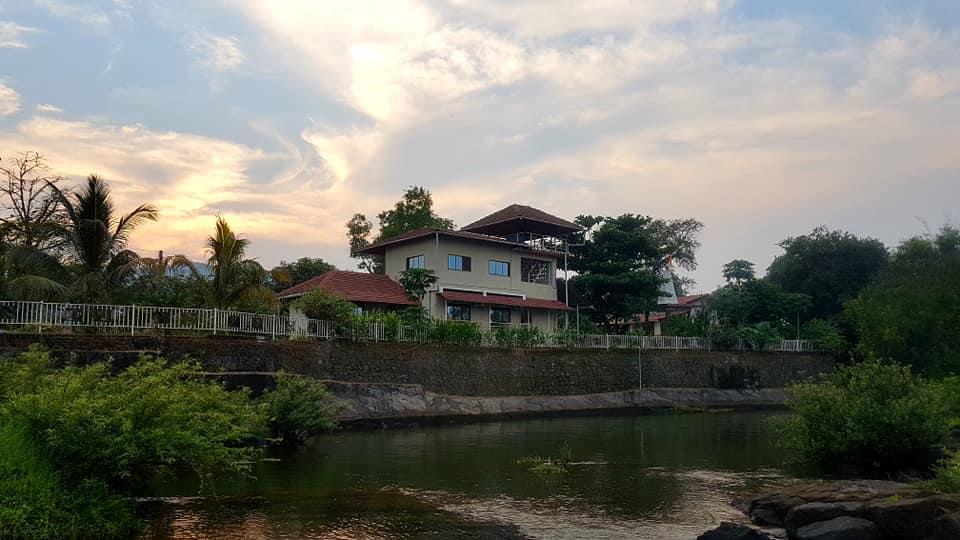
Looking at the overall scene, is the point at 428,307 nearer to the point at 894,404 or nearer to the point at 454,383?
the point at 454,383

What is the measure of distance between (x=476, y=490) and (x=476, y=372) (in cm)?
1960

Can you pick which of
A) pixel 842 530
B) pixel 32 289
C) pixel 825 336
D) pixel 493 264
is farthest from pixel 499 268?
pixel 842 530

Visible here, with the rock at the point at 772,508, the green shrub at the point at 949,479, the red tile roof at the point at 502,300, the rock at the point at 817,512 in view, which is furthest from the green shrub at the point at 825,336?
the rock at the point at 817,512

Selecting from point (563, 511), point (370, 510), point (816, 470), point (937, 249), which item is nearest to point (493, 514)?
point (563, 511)

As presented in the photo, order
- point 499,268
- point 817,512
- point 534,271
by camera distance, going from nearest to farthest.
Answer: point 817,512 → point 499,268 → point 534,271

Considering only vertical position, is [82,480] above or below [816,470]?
above

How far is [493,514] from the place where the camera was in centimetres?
1273

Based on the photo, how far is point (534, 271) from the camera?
149 ft

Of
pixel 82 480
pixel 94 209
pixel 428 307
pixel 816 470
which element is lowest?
pixel 816 470

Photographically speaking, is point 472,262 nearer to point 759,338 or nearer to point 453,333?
point 453,333

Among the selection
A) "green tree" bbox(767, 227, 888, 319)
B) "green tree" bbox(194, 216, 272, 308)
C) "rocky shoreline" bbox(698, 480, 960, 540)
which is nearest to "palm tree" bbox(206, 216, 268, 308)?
"green tree" bbox(194, 216, 272, 308)

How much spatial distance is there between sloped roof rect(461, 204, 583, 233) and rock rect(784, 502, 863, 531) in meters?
33.2

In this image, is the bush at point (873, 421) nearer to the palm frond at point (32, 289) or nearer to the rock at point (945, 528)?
the rock at point (945, 528)

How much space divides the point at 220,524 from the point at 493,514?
445cm
